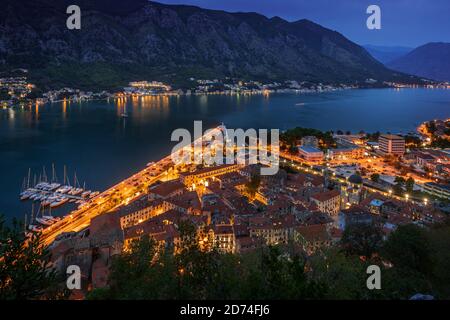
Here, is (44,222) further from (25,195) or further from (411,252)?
(411,252)

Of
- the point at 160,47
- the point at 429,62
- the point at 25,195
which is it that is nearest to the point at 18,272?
the point at 25,195

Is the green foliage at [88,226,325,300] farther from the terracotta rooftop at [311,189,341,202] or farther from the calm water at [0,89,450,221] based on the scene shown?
the calm water at [0,89,450,221]

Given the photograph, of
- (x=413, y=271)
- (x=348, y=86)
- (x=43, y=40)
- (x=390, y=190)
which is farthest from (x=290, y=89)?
(x=413, y=271)

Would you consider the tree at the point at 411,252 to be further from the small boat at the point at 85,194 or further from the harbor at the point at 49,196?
the small boat at the point at 85,194

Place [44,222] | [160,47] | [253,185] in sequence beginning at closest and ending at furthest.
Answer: [44,222] < [253,185] < [160,47]

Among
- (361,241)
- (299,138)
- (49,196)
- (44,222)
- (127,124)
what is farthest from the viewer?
(127,124)

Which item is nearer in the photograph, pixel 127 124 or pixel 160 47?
pixel 127 124
